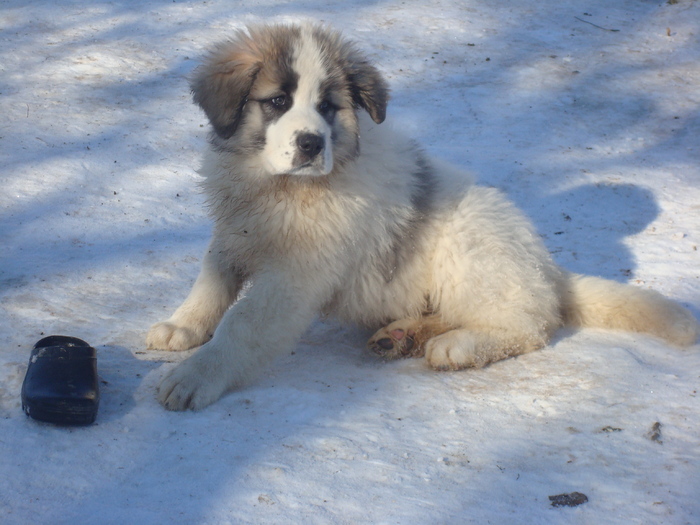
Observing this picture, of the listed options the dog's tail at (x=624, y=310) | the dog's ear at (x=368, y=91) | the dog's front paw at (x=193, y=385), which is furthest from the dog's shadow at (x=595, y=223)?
the dog's front paw at (x=193, y=385)

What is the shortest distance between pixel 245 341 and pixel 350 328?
1.04 meters

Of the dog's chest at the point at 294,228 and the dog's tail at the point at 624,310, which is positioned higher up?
the dog's chest at the point at 294,228

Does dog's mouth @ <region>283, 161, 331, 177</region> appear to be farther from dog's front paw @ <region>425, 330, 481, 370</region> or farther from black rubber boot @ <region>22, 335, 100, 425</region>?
black rubber boot @ <region>22, 335, 100, 425</region>

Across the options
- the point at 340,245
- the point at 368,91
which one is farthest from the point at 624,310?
the point at 368,91

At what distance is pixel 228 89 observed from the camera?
2938 mm

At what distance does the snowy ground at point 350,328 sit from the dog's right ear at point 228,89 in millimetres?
1062

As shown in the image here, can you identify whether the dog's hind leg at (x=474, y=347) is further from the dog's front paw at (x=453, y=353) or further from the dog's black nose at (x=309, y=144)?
the dog's black nose at (x=309, y=144)

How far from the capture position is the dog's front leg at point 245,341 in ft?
8.39

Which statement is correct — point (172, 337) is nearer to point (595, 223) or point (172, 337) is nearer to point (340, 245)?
point (340, 245)

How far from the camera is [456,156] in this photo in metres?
5.77

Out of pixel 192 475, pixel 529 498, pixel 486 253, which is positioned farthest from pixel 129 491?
pixel 486 253

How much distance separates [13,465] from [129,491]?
0.36 m

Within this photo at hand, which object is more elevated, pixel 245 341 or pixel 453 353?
pixel 245 341

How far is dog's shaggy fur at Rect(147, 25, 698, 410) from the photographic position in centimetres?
286
